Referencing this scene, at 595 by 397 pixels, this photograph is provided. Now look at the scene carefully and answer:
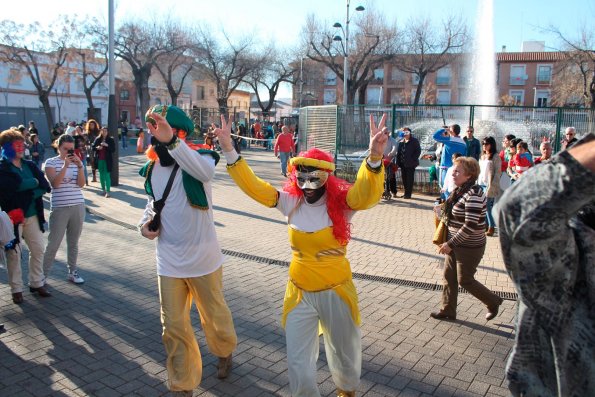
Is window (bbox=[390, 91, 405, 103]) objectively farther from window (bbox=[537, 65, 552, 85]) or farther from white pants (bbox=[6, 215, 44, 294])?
white pants (bbox=[6, 215, 44, 294])

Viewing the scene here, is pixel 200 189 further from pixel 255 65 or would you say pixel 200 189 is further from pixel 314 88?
pixel 314 88

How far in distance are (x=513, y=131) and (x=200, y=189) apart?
1177 centimetres

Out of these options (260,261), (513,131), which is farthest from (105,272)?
(513,131)

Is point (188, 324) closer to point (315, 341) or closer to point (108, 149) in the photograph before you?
point (315, 341)

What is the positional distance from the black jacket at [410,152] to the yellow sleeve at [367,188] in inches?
388

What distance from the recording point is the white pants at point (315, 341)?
3240 mm

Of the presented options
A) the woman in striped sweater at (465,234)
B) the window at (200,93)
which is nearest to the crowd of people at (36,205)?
the woman in striped sweater at (465,234)

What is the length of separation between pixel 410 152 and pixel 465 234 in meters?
8.22

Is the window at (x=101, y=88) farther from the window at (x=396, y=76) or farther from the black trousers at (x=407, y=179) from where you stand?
the black trousers at (x=407, y=179)

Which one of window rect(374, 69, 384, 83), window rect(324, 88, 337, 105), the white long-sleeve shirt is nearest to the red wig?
the white long-sleeve shirt

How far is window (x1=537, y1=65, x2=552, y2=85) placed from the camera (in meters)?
59.4

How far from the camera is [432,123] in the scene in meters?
13.8

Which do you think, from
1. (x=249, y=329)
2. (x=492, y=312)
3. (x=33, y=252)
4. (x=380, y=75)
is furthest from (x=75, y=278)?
(x=380, y=75)

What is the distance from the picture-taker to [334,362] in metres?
3.43
